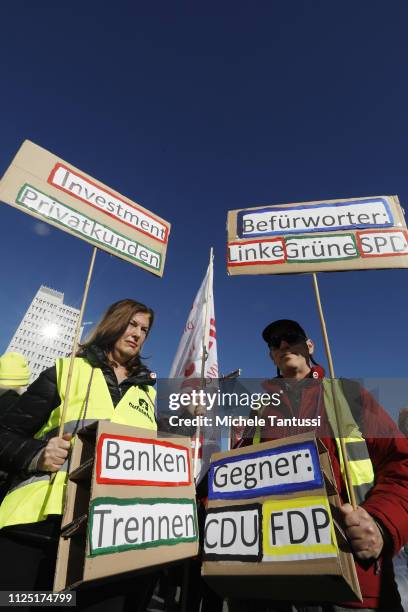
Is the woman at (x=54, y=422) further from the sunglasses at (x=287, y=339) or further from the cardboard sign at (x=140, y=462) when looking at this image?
the sunglasses at (x=287, y=339)

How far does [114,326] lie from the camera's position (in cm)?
248

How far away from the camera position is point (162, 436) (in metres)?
1.60

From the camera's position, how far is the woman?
4.80 feet

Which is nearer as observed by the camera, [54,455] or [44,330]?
[54,455]

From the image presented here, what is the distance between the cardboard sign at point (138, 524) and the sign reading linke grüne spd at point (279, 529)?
12 cm

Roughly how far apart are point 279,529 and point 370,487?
0.74m

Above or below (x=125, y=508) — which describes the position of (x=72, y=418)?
above

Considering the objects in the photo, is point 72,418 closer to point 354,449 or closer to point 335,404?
point 335,404

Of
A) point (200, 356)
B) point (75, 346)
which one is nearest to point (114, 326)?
point (75, 346)

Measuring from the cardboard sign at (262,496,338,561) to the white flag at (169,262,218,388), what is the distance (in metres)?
2.95

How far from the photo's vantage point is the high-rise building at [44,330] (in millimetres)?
94688

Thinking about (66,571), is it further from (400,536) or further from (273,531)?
(400,536)

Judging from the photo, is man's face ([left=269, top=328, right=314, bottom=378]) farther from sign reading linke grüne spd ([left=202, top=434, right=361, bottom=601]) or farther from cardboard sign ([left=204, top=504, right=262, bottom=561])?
cardboard sign ([left=204, top=504, right=262, bottom=561])

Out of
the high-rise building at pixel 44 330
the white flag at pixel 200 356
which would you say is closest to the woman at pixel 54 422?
the white flag at pixel 200 356
